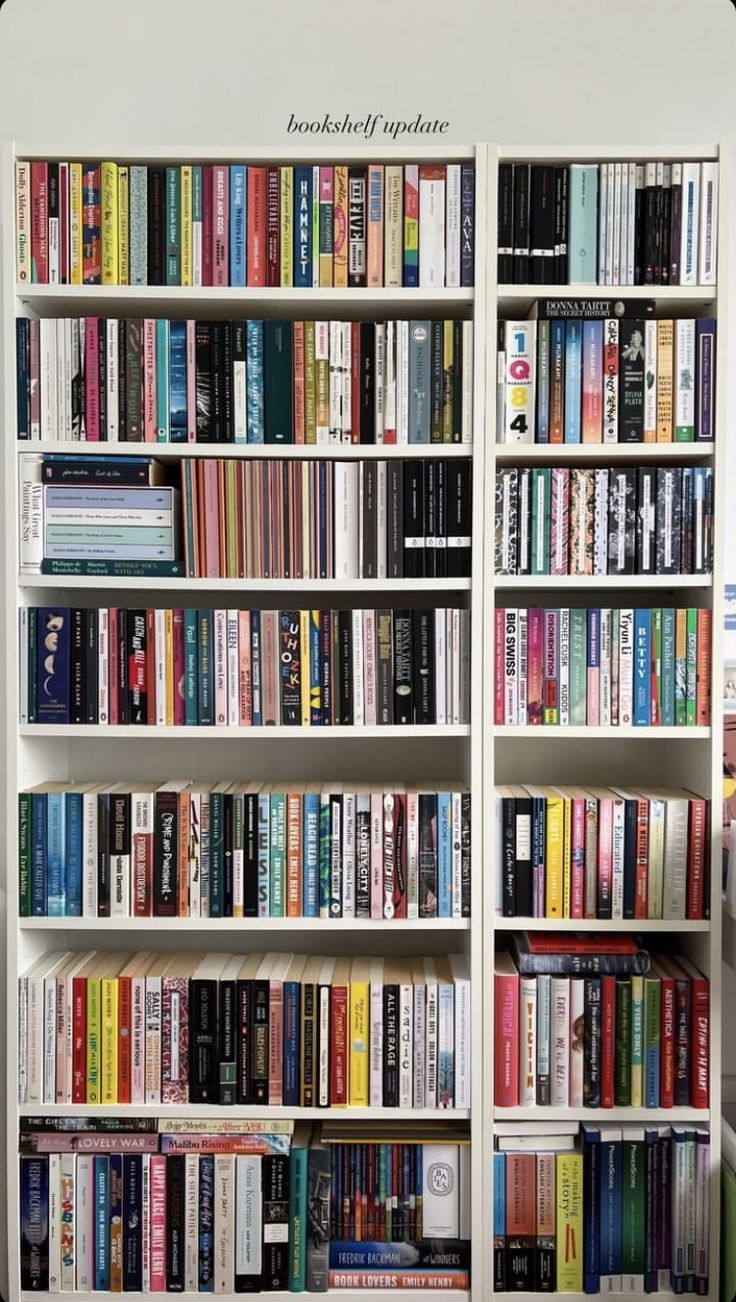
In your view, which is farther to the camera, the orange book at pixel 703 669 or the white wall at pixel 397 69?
the white wall at pixel 397 69

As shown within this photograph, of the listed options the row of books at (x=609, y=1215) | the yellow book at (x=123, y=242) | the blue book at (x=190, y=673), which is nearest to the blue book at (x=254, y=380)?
the yellow book at (x=123, y=242)

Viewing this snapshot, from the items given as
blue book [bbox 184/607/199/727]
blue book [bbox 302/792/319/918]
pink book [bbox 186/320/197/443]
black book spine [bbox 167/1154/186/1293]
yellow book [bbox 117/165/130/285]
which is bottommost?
black book spine [bbox 167/1154/186/1293]

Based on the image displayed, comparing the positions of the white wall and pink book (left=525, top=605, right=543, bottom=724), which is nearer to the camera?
pink book (left=525, top=605, right=543, bottom=724)

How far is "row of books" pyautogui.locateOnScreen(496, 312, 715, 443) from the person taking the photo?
1.55 m

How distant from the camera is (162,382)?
5.11ft

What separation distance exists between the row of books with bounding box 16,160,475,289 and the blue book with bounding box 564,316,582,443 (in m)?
0.19

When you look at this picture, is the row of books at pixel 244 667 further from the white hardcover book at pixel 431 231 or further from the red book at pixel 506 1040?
the white hardcover book at pixel 431 231

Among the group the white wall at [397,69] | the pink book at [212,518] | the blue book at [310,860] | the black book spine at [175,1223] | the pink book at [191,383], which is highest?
the white wall at [397,69]

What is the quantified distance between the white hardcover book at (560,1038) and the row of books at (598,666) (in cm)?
45

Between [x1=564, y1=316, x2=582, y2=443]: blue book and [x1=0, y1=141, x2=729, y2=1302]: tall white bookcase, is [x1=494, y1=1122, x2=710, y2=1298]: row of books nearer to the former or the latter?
[x1=0, y1=141, x2=729, y2=1302]: tall white bookcase

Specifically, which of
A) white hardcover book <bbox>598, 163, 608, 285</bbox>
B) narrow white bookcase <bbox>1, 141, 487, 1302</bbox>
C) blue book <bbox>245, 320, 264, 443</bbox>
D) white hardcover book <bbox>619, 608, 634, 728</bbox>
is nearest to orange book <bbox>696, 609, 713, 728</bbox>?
white hardcover book <bbox>619, 608, 634, 728</bbox>

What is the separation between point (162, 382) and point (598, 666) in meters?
0.88

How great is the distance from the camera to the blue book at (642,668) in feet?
5.11

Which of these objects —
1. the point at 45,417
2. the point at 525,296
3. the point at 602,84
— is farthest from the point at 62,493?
the point at 602,84
